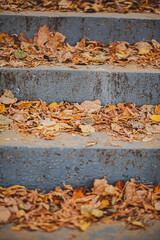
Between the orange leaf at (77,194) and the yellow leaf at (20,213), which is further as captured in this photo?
the orange leaf at (77,194)

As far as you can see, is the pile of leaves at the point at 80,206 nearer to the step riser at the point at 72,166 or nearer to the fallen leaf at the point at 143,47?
the step riser at the point at 72,166

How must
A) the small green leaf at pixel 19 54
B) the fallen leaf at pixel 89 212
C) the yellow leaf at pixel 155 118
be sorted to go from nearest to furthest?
the fallen leaf at pixel 89 212
the yellow leaf at pixel 155 118
the small green leaf at pixel 19 54

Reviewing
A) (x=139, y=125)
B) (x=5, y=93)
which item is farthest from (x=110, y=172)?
(x=5, y=93)

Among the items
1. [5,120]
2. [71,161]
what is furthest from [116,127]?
[5,120]

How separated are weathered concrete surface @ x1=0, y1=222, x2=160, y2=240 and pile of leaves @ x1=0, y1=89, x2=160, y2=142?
0.59 meters

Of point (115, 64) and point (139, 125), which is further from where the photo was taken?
point (115, 64)

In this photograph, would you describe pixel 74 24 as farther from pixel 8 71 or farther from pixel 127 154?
pixel 127 154

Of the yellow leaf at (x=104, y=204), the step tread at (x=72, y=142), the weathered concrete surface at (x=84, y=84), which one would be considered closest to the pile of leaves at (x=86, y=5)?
the weathered concrete surface at (x=84, y=84)

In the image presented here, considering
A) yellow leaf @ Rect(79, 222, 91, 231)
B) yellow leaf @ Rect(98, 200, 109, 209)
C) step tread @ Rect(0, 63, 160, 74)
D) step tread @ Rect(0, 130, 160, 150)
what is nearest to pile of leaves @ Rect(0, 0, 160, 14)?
step tread @ Rect(0, 63, 160, 74)

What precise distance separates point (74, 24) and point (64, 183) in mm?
1802

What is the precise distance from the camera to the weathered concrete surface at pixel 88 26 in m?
2.42

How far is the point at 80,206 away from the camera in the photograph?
1.34m

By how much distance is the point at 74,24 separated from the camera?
8.05 ft

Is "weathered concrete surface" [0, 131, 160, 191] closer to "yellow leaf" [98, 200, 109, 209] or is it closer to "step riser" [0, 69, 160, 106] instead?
"yellow leaf" [98, 200, 109, 209]
